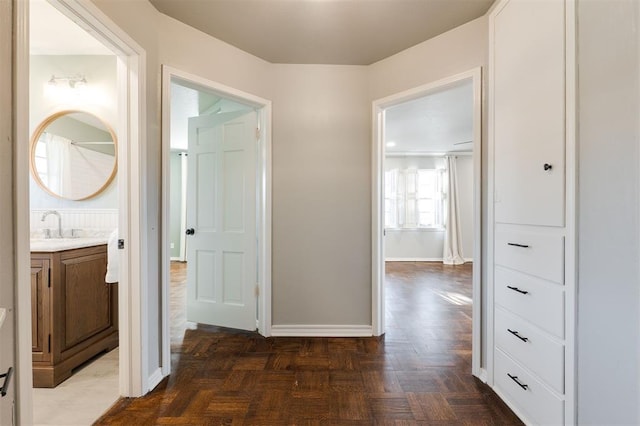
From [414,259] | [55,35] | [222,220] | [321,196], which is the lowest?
[414,259]

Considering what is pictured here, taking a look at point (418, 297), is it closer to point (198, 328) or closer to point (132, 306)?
point (198, 328)

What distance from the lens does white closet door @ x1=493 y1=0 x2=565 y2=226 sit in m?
1.25

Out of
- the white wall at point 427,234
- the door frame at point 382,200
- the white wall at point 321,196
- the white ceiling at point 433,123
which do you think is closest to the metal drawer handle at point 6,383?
the white wall at point 321,196

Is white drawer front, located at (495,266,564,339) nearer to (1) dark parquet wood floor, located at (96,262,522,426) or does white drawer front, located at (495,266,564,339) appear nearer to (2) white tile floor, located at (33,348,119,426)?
(1) dark parquet wood floor, located at (96,262,522,426)

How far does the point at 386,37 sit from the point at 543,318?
2.03 m

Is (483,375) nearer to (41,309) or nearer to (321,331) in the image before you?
(321,331)

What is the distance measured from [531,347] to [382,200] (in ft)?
4.76

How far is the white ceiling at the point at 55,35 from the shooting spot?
5.55 feet

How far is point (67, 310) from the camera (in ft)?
5.99

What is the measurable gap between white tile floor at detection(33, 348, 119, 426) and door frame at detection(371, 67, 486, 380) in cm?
194

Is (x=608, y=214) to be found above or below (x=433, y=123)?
below

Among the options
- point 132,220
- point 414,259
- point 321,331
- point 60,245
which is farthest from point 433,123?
point 60,245

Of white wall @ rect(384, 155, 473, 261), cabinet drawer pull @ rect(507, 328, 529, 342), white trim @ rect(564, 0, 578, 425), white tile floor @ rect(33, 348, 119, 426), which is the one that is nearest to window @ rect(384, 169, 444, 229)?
white wall @ rect(384, 155, 473, 261)

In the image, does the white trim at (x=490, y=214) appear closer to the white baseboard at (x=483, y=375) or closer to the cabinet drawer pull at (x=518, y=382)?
the white baseboard at (x=483, y=375)
